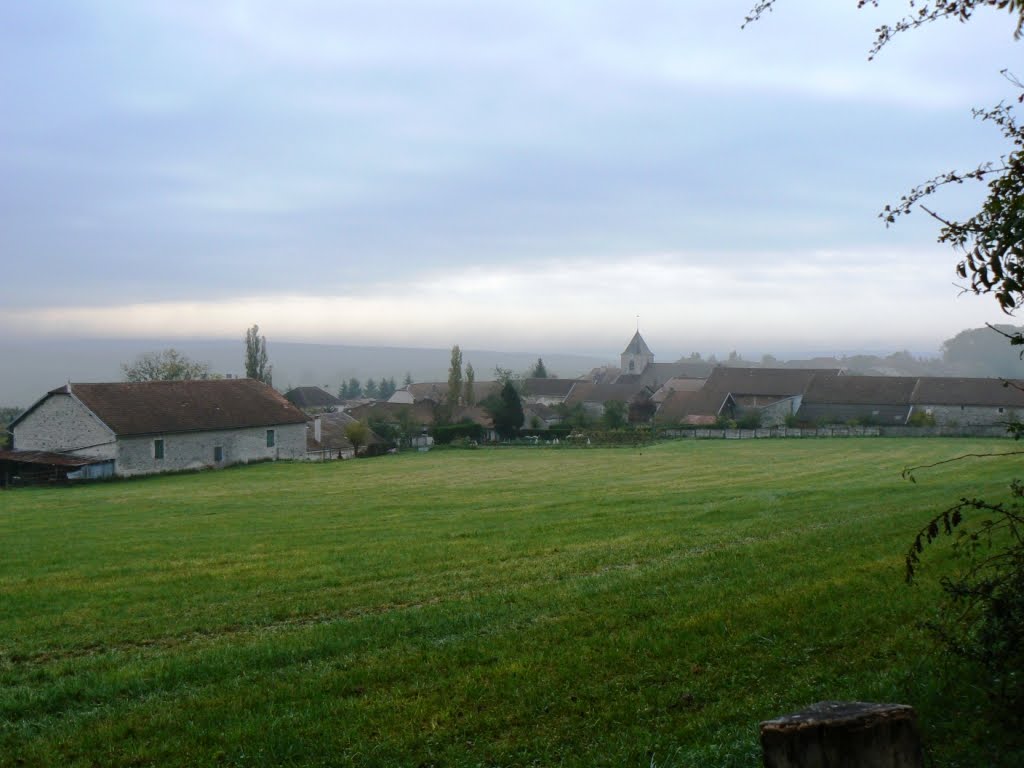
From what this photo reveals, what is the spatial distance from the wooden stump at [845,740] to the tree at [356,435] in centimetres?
6400

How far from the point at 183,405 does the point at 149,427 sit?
472 centimetres

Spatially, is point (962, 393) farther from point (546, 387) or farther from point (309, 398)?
point (309, 398)

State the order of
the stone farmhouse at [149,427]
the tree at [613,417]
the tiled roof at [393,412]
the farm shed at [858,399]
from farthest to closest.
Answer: the tiled roof at [393,412], the farm shed at [858,399], the tree at [613,417], the stone farmhouse at [149,427]

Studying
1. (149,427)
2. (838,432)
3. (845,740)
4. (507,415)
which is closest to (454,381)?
(507,415)

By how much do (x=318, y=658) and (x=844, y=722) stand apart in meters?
6.26

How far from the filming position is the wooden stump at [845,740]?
283 centimetres

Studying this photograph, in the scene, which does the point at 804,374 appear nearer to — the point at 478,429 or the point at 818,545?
the point at 478,429

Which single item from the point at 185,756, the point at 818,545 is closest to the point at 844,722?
the point at 185,756

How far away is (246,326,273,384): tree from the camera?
86625 mm

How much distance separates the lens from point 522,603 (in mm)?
9930

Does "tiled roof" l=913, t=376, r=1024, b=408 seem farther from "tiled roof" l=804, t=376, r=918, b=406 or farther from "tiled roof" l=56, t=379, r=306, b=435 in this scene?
"tiled roof" l=56, t=379, r=306, b=435

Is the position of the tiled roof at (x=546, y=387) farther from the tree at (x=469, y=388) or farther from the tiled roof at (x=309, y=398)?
the tree at (x=469, y=388)

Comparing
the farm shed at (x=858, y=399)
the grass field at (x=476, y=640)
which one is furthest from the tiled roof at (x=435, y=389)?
the grass field at (x=476, y=640)

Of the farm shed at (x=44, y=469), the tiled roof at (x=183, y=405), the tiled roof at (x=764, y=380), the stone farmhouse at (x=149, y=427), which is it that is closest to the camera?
the farm shed at (x=44, y=469)
